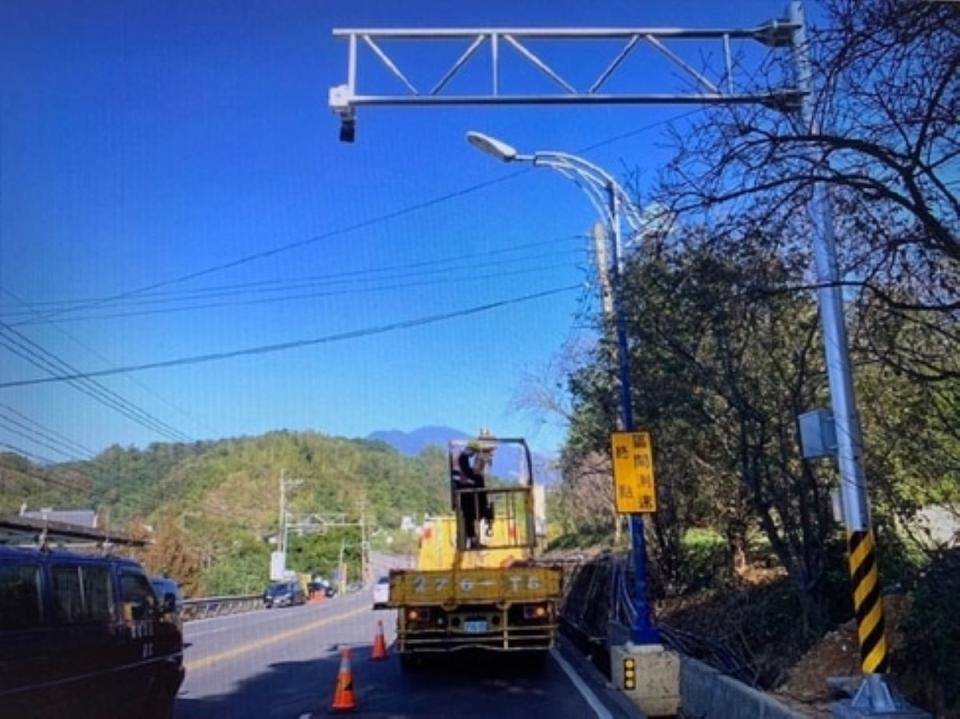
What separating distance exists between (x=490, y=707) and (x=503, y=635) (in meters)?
2.82

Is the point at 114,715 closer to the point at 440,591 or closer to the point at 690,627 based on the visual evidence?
the point at 440,591

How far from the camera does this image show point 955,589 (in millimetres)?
7668

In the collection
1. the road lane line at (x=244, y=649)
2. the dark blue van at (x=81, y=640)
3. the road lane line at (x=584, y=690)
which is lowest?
the road lane line at (x=244, y=649)

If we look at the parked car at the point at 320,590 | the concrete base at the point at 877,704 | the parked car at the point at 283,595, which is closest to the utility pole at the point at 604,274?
the concrete base at the point at 877,704

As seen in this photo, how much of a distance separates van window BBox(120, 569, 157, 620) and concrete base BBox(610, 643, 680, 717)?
5.38 m

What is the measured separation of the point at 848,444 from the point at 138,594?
684 cm

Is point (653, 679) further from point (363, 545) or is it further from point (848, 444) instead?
point (363, 545)

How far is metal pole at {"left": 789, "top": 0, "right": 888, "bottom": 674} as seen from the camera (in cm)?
729

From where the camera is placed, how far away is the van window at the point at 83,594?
24.4 ft

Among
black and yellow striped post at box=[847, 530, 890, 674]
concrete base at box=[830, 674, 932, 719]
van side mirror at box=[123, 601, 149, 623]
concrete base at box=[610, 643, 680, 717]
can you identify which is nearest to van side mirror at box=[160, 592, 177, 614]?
van side mirror at box=[123, 601, 149, 623]

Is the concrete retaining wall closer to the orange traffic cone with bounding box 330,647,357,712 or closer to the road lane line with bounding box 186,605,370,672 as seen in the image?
the orange traffic cone with bounding box 330,647,357,712

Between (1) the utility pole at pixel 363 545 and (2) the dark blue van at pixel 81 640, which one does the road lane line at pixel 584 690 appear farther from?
(1) the utility pole at pixel 363 545

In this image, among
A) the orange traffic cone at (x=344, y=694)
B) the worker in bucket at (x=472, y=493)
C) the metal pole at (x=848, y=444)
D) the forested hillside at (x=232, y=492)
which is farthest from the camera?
the forested hillside at (x=232, y=492)

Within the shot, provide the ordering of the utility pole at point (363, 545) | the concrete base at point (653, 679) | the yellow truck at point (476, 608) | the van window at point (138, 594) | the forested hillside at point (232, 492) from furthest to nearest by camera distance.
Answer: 1. the utility pole at point (363, 545)
2. the forested hillside at point (232, 492)
3. the yellow truck at point (476, 608)
4. the concrete base at point (653, 679)
5. the van window at point (138, 594)
